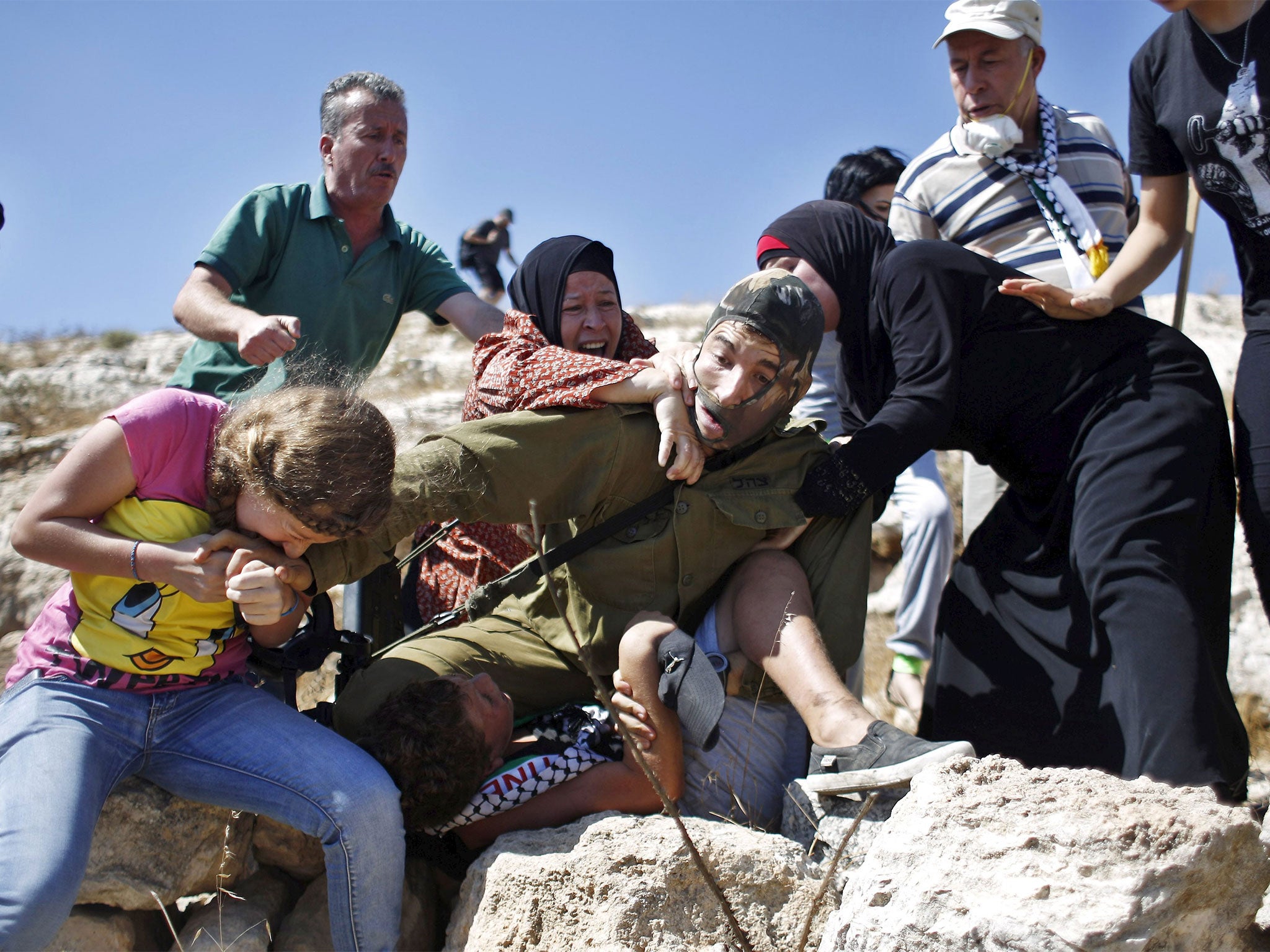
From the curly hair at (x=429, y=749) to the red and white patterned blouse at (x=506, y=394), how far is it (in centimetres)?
73

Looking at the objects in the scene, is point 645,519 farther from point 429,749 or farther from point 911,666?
point 911,666

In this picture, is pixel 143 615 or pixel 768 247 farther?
pixel 768 247

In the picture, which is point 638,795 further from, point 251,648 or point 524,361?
point 524,361

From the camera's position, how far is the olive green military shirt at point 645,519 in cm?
285

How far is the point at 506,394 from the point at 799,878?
1586 millimetres

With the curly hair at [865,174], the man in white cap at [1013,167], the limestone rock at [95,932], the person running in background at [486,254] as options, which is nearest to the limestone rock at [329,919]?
the limestone rock at [95,932]

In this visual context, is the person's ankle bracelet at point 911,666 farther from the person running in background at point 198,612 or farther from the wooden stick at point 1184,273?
the person running in background at point 198,612

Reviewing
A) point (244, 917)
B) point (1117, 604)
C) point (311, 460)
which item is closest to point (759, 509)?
point (1117, 604)

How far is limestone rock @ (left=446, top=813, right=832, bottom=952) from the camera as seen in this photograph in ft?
7.91

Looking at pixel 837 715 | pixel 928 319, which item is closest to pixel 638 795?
pixel 837 715

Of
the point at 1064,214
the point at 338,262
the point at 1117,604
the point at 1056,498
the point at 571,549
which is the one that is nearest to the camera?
the point at 1117,604

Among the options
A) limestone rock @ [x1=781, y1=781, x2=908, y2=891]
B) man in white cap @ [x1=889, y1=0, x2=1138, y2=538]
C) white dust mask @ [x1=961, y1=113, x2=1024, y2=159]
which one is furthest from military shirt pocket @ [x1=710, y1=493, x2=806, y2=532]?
white dust mask @ [x1=961, y1=113, x2=1024, y2=159]

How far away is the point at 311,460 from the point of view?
248 centimetres

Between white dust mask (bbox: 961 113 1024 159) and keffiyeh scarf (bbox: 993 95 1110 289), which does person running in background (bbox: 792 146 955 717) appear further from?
keffiyeh scarf (bbox: 993 95 1110 289)
